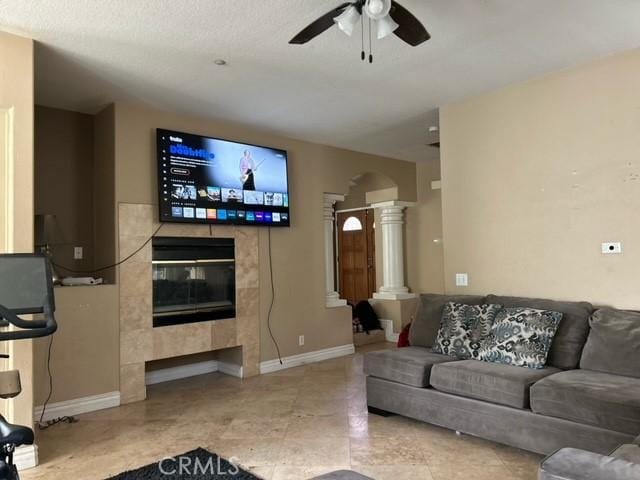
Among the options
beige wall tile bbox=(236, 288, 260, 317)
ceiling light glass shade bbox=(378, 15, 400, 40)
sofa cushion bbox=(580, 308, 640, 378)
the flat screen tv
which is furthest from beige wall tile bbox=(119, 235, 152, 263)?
sofa cushion bbox=(580, 308, 640, 378)

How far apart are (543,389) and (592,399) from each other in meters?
0.26

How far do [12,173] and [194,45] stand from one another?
142 centimetres

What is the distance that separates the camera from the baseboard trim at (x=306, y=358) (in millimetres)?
5149

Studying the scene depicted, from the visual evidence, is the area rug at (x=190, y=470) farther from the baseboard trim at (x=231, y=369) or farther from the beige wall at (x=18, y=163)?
the baseboard trim at (x=231, y=369)

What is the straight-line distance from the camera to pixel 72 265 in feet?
14.5

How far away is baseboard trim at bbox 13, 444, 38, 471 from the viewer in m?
2.80

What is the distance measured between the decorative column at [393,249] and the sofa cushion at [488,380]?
3.66 metres

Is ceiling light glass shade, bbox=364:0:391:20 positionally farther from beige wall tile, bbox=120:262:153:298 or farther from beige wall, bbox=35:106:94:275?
beige wall, bbox=35:106:94:275

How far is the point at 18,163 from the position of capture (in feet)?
9.57

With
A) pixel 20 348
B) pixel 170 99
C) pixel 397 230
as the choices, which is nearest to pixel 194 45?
pixel 170 99

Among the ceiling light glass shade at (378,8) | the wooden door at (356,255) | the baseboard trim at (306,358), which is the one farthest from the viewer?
the wooden door at (356,255)

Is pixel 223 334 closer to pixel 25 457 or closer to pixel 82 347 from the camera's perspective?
pixel 82 347

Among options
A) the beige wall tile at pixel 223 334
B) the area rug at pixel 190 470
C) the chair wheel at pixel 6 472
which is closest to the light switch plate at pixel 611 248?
the area rug at pixel 190 470

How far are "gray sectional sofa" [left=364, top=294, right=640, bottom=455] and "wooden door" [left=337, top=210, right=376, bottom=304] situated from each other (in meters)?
4.78
